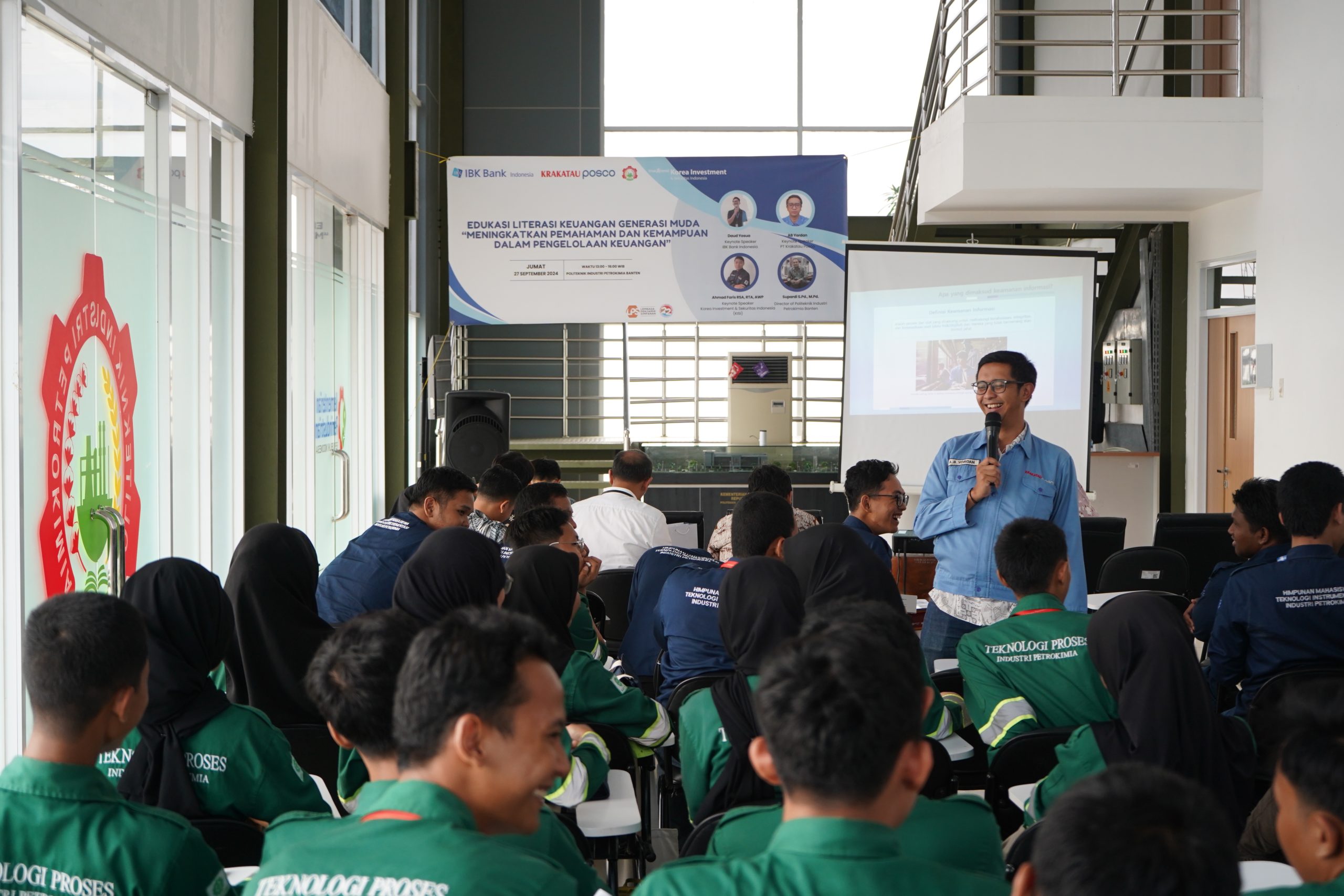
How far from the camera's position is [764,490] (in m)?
5.11

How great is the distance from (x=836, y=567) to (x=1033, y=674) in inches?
25.6

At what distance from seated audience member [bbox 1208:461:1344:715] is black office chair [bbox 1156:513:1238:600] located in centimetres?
177

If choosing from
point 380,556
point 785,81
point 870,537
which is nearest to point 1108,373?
point 785,81

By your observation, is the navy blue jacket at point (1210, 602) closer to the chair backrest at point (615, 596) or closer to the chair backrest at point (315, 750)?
the chair backrest at point (615, 596)

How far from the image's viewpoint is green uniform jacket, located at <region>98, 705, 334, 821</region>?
221 cm

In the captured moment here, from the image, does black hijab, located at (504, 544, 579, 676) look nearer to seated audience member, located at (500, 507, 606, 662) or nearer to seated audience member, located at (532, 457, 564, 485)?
seated audience member, located at (500, 507, 606, 662)

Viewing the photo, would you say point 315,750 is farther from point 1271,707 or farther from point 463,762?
point 1271,707

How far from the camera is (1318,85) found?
21.4 ft

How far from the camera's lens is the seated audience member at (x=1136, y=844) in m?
0.92

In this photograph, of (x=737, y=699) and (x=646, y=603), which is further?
(x=646, y=603)

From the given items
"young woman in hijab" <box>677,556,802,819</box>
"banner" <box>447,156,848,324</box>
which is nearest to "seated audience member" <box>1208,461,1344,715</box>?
"young woman in hijab" <box>677,556,802,819</box>

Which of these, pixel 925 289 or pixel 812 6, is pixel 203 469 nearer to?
pixel 925 289

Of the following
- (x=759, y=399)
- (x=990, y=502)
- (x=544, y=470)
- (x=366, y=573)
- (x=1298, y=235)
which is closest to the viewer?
(x=990, y=502)

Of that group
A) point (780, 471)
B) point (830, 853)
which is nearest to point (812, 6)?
point (780, 471)
